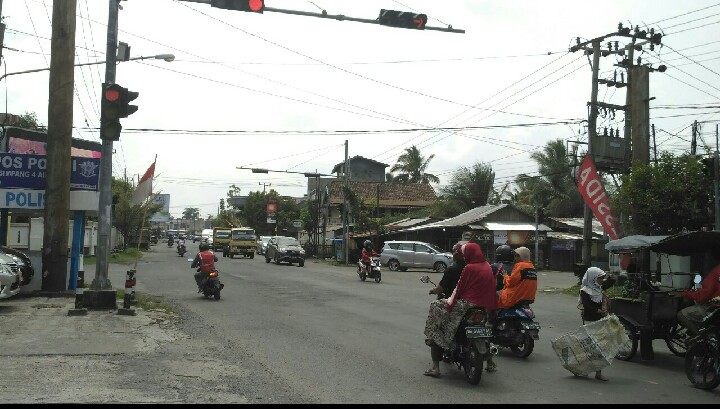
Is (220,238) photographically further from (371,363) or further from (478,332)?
(478,332)

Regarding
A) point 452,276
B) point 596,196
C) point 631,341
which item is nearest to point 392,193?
point 596,196

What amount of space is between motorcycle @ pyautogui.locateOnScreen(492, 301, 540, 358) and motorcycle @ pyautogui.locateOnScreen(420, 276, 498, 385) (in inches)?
72.6

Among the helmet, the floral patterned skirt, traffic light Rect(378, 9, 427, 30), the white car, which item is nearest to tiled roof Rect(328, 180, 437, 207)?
the white car

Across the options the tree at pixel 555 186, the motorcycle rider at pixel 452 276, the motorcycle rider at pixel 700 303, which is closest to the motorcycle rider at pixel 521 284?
the motorcycle rider at pixel 452 276

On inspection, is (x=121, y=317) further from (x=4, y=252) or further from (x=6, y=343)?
(x=4, y=252)

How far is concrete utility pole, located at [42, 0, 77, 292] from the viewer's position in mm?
16094

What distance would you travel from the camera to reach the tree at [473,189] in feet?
187

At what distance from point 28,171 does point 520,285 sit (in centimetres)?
1298

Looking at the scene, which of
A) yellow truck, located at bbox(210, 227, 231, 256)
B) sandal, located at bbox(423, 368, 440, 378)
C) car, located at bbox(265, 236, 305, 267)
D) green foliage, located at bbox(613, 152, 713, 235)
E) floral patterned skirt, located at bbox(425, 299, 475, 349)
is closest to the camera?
A: floral patterned skirt, located at bbox(425, 299, 475, 349)

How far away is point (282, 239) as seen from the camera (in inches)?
1692

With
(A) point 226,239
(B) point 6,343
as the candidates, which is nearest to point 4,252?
(B) point 6,343

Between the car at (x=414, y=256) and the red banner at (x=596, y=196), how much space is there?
16.0 m

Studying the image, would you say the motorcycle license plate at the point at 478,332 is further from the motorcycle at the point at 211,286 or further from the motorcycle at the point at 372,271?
the motorcycle at the point at 372,271

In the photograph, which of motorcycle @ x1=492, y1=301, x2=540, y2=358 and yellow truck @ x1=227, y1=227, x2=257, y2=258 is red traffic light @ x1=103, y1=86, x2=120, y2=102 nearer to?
motorcycle @ x1=492, y1=301, x2=540, y2=358
